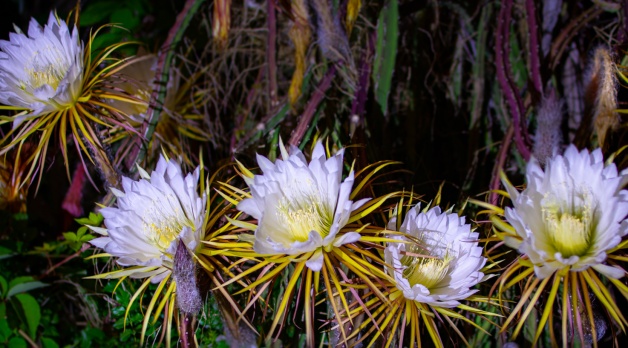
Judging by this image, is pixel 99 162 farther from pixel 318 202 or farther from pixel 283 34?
pixel 283 34

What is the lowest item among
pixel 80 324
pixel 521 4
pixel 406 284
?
pixel 80 324

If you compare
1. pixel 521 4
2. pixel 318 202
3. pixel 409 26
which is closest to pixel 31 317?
pixel 318 202

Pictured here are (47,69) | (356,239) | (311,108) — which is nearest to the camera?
(356,239)

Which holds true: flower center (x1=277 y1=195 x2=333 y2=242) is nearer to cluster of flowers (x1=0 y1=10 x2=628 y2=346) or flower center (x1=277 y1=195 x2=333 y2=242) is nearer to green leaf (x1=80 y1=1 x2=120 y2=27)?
cluster of flowers (x1=0 y1=10 x2=628 y2=346)

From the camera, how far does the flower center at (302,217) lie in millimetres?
573

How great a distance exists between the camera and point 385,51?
0.87 metres

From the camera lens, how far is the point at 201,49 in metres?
1.16

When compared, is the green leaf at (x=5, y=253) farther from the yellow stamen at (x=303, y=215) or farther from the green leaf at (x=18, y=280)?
the yellow stamen at (x=303, y=215)

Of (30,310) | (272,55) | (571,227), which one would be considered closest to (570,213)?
(571,227)

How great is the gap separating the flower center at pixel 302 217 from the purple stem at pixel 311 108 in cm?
16

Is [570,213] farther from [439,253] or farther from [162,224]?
[162,224]

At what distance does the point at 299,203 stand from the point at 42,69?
0.38 m

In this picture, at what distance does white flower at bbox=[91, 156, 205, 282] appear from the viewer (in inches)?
22.3

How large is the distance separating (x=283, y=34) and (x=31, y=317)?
68 cm
